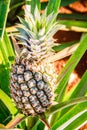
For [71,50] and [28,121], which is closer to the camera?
[28,121]

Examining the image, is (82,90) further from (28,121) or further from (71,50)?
(71,50)

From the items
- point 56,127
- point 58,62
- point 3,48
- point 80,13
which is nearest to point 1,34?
point 3,48

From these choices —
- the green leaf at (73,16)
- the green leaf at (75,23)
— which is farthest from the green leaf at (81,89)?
the green leaf at (73,16)

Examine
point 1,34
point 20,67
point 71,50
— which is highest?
point 1,34

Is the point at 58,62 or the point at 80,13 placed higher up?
the point at 80,13

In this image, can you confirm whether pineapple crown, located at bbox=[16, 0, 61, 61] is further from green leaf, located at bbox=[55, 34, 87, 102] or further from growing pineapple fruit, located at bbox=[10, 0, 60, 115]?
green leaf, located at bbox=[55, 34, 87, 102]

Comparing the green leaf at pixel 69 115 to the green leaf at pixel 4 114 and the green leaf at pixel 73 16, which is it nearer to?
the green leaf at pixel 4 114
